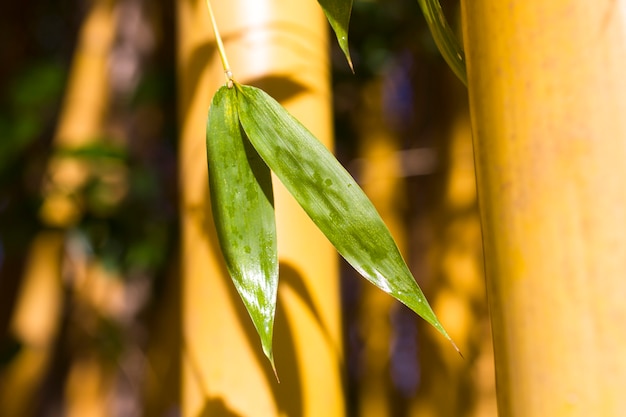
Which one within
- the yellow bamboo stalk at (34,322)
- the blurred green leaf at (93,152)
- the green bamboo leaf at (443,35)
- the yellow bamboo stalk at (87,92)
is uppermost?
the yellow bamboo stalk at (87,92)


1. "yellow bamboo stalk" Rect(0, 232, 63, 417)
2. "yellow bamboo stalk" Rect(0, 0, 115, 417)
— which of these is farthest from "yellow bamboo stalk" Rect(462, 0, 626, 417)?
"yellow bamboo stalk" Rect(0, 232, 63, 417)

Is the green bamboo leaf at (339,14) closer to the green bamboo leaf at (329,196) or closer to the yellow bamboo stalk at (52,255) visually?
the green bamboo leaf at (329,196)

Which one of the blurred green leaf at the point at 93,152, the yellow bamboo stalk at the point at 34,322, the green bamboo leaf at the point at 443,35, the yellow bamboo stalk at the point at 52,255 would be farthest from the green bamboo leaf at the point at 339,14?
the yellow bamboo stalk at the point at 34,322

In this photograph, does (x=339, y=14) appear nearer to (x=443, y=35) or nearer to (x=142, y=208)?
(x=443, y=35)

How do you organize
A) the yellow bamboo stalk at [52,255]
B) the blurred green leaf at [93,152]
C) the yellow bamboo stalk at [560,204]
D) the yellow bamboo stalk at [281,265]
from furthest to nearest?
the yellow bamboo stalk at [52,255] → the blurred green leaf at [93,152] → the yellow bamboo stalk at [281,265] → the yellow bamboo stalk at [560,204]

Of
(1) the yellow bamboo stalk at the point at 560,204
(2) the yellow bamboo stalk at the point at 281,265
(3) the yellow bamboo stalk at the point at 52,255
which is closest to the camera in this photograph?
(1) the yellow bamboo stalk at the point at 560,204

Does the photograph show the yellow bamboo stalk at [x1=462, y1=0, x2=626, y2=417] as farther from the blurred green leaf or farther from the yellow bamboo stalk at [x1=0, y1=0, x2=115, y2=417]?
the yellow bamboo stalk at [x1=0, y1=0, x2=115, y2=417]

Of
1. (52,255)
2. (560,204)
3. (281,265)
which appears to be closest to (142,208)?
(52,255)
